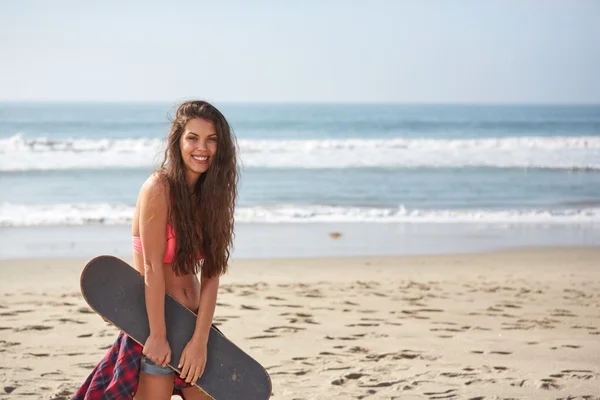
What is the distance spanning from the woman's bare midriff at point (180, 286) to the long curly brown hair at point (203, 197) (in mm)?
53

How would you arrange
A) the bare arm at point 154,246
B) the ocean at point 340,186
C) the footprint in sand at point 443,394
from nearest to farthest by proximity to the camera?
the bare arm at point 154,246
the footprint in sand at point 443,394
the ocean at point 340,186

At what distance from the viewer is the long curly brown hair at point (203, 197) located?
2643 millimetres

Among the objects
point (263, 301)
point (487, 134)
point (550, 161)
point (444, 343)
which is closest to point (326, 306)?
point (263, 301)

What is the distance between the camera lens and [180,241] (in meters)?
2.64

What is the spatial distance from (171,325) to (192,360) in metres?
0.14

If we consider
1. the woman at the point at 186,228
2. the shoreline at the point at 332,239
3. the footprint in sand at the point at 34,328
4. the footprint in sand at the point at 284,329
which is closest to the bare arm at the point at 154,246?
the woman at the point at 186,228

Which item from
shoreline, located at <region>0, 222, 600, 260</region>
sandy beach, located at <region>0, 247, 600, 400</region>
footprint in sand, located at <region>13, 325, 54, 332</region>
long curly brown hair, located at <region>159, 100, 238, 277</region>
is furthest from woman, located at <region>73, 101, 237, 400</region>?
shoreline, located at <region>0, 222, 600, 260</region>

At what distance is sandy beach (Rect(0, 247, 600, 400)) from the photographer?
13.9 feet

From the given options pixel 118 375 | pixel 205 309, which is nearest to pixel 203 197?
pixel 205 309

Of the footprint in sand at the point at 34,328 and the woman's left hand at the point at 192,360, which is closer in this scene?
the woman's left hand at the point at 192,360

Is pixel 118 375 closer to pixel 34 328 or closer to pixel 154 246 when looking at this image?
pixel 154 246

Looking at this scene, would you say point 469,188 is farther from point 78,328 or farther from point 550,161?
point 78,328

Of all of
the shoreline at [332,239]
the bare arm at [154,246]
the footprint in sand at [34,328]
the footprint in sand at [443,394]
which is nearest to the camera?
the bare arm at [154,246]

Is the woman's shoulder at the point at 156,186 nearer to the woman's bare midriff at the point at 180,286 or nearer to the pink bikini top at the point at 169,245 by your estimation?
the pink bikini top at the point at 169,245
